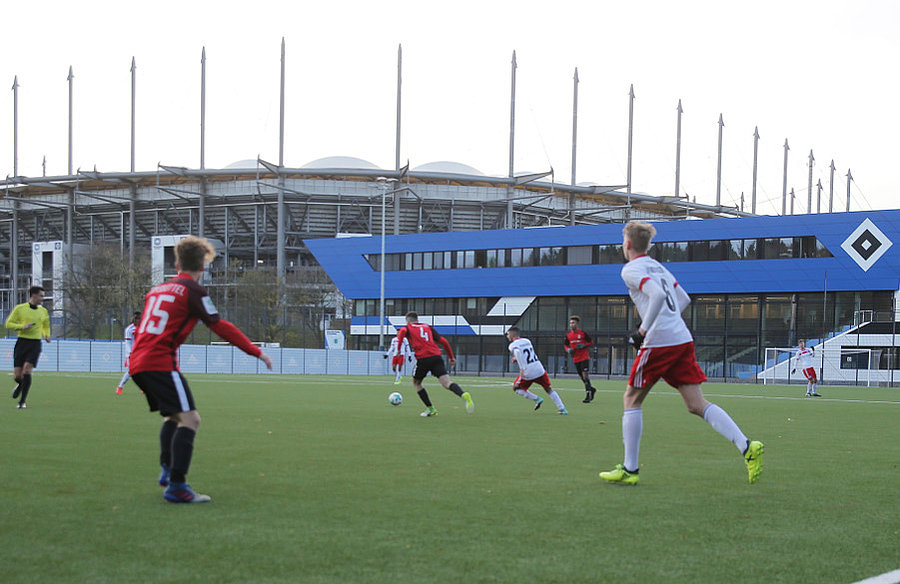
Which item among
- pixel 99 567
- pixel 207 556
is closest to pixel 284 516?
pixel 207 556

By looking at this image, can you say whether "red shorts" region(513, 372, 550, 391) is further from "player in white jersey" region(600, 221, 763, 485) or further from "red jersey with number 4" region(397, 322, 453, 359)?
"player in white jersey" region(600, 221, 763, 485)

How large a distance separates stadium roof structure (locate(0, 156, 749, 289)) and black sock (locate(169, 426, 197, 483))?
66.6 m

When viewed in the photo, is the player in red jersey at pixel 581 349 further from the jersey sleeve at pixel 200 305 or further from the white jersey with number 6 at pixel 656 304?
the jersey sleeve at pixel 200 305

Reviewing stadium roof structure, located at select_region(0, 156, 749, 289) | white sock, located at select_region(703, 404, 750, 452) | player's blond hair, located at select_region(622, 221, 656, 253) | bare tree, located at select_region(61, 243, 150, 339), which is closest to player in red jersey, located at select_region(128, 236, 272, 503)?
player's blond hair, located at select_region(622, 221, 656, 253)

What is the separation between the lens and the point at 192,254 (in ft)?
20.8

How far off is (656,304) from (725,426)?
115 centimetres

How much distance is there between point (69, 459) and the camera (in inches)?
325

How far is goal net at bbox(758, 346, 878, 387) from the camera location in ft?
152

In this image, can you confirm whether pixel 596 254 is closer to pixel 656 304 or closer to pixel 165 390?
pixel 656 304

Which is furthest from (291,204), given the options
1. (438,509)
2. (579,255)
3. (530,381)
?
(438,509)

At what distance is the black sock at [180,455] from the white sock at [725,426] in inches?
151

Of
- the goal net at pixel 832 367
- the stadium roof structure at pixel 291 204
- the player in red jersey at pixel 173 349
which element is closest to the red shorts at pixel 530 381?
the player in red jersey at pixel 173 349

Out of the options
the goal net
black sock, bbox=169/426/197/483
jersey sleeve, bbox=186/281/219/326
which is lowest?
the goal net

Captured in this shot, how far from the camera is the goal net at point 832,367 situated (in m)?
46.4
